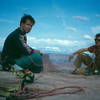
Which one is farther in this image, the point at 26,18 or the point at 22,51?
the point at 26,18

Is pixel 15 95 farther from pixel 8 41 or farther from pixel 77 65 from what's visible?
pixel 77 65

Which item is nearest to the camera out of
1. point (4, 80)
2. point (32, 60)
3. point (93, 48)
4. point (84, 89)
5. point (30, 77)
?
point (84, 89)

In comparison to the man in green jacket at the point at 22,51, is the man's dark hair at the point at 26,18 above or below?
above

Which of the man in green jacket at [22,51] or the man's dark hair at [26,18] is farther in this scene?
the man's dark hair at [26,18]

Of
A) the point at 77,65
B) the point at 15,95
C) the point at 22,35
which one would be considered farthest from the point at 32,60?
the point at 15,95

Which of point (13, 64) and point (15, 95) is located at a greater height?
point (13, 64)

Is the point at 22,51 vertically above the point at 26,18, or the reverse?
the point at 26,18

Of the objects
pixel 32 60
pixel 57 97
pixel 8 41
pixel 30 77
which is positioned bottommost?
pixel 57 97

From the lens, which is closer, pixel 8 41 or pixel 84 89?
pixel 84 89

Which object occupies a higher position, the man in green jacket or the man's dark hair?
the man's dark hair

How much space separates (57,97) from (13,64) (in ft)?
11.0

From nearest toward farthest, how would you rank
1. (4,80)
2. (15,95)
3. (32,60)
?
(15,95)
(4,80)
(32,60)

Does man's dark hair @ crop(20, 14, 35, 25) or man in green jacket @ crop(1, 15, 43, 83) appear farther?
man's dark hair @ crop(20, 14, 35, 25)

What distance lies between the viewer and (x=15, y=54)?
6887mm
